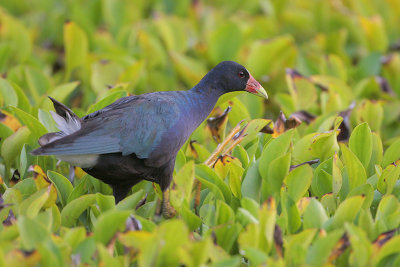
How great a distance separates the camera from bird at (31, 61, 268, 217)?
302 cm

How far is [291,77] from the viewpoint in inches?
169

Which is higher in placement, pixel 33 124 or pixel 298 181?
pixel 33 124

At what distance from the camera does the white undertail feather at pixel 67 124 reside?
3.12 meters

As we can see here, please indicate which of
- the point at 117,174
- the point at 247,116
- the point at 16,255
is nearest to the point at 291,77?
the point at 247,116

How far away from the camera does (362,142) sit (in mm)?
3240

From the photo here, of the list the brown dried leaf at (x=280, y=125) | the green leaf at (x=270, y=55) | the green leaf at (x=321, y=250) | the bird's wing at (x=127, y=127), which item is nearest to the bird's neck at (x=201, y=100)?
the bird's wing at (x=127, y=127)

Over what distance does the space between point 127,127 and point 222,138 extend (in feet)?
2.30

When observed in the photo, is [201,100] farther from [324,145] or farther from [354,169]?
[354,169]

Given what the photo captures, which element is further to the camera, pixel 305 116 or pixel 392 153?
pixel 305 116

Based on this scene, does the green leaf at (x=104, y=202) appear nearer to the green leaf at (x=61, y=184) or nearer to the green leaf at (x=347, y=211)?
the green leaf at (x=61, y=184)

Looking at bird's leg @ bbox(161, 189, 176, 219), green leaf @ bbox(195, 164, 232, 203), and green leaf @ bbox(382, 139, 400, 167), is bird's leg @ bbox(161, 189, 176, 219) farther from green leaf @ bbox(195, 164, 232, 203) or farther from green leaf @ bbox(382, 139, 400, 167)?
green leaf @ bbox(382, 139, 400, 167)

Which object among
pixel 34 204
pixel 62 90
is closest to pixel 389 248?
pixel 34 204

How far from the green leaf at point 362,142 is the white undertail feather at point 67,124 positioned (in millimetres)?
1391

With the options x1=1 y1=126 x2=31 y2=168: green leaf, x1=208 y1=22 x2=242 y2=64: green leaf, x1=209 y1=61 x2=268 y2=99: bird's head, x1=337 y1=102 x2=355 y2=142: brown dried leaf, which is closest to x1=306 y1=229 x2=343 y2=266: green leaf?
x1=209 y1=61 x2=268 y2=99: bird's head
